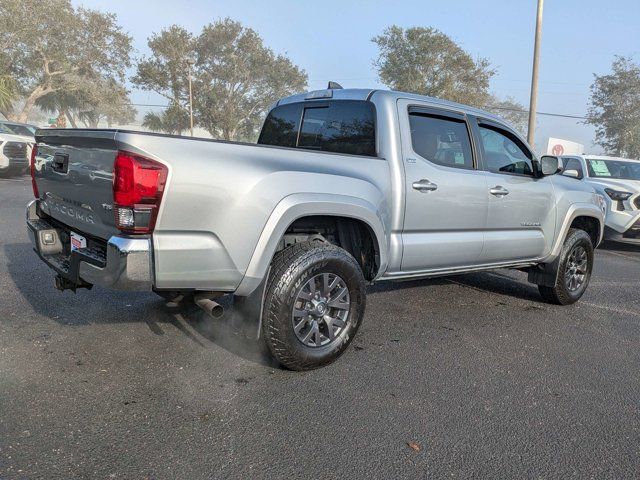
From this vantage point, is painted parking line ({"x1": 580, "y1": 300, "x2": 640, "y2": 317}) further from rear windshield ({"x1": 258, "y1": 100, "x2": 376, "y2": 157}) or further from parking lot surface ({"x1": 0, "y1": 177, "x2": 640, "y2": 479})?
rear windshield ({"x1": 258, "y1": 100, "x2": 376, "y2": 157})

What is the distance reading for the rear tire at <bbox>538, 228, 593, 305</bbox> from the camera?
5164mm

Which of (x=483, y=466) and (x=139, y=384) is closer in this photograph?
(x=483, y=466)

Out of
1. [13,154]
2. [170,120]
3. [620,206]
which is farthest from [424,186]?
[170,120]

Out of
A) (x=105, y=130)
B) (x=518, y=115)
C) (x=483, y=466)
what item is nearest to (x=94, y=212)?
(x=105, y=130)

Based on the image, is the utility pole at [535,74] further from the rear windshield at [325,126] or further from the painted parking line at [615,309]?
the rear windshield at [325,126]

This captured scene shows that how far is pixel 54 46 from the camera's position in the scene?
33.8 m

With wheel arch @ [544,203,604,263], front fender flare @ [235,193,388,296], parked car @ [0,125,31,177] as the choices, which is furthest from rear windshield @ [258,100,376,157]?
parked car @ [0,125,31,177]

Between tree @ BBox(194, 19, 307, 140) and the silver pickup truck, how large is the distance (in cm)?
3977

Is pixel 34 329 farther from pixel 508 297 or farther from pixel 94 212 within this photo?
pixel 508 297

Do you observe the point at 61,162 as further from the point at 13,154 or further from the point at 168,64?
the point at 168,64

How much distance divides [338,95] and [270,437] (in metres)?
2.68

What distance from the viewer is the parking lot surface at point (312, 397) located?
7.80 feet

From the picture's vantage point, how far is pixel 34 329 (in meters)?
3.82

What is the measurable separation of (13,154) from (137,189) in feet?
50.5
